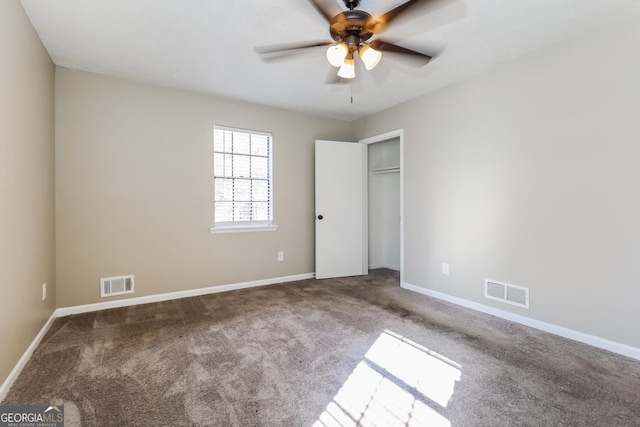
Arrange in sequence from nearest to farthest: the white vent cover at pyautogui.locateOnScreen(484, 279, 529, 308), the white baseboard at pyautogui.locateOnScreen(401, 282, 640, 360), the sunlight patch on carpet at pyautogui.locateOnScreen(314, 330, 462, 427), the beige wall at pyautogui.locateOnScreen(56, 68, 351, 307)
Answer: the sunlight patch on carpet at pyautogui.locateOnScreen(314, 330, 462, 427) → the white baseboard at pyautogui.locateOnScreen(401, 282, 640, 360) → the white vent cover at pyautogui.locateOnScreen(484, 279, 529, 308) → the beige wall at pyautogui.locateOnScreen(56, 68, 351, 307)

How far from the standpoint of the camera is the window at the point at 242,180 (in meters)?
3.96

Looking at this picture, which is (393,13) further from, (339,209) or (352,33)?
(339,209)

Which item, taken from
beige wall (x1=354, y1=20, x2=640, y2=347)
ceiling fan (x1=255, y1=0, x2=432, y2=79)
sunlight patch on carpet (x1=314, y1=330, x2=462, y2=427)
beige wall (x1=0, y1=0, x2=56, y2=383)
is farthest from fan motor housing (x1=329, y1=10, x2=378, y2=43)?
sunlight patch on carpet (x1=314, y1=330, x2=462, y2=427)

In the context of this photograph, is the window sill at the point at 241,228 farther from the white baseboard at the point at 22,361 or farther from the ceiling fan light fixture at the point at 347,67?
the ceiling fan light fixture at the point at 347,67

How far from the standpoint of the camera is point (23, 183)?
7.00ft

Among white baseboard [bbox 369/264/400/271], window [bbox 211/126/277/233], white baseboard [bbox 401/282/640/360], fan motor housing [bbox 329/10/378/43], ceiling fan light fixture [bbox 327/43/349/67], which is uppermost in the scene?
fan motor housing [bbox 329/10/378/43]

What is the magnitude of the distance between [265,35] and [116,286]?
2.98 meters

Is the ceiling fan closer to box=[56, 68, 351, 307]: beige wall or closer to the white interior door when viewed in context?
box=[56, 68, 351, 307]: beige wall

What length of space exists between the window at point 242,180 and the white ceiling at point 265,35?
2.53 ft

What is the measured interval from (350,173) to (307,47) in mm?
2694

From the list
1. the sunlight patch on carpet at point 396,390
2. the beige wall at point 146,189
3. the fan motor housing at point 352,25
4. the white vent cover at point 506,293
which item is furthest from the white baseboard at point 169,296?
the fan motor housing at point 352,25

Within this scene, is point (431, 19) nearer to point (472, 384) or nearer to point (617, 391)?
point (472, 384)

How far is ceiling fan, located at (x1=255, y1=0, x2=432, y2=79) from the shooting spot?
69.6 inches

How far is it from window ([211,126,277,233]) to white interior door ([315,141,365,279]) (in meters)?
0.76
